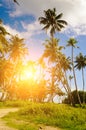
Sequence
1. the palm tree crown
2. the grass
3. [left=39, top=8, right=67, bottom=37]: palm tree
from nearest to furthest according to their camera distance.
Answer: the grass → [left=39, top=8, right=67, bottom=37]: palm tree → the palm tree crown

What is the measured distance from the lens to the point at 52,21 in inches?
1946

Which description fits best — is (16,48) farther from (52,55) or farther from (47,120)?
(47,120)

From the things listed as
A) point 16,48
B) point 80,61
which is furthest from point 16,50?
point 80,61

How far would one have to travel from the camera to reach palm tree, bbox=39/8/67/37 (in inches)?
1941

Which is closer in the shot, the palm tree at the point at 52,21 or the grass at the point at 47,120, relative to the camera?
the grass at the point at 47,120

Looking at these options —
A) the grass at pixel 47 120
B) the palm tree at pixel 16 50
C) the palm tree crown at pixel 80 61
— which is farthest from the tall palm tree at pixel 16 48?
the grass at pixel 47 120

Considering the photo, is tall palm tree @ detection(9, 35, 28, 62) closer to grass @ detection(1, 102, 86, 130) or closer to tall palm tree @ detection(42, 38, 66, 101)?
tall palm tree @ detection(42, 38, 66, 101)

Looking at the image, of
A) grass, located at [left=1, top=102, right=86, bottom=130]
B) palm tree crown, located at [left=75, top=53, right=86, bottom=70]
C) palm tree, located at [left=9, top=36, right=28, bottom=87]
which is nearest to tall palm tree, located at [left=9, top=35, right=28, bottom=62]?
palm tree, located at [left=9, top=36, right=28, bottom=87]

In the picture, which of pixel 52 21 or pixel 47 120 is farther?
pixel 52 21

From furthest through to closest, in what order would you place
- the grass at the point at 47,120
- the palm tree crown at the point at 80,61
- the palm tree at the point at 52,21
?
the palm tree crown at the point at 80,61 < the palm tree at the point at 52,21 < the grass at the point at 47,120

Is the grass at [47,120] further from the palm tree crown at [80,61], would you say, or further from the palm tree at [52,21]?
the palm tree crown at [80,61]

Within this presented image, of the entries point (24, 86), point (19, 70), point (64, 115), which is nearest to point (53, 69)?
point (19, 70)

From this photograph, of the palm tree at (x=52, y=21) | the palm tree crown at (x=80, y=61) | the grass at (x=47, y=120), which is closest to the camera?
the grass at (x=47, y=120)

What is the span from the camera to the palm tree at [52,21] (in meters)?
49.3
